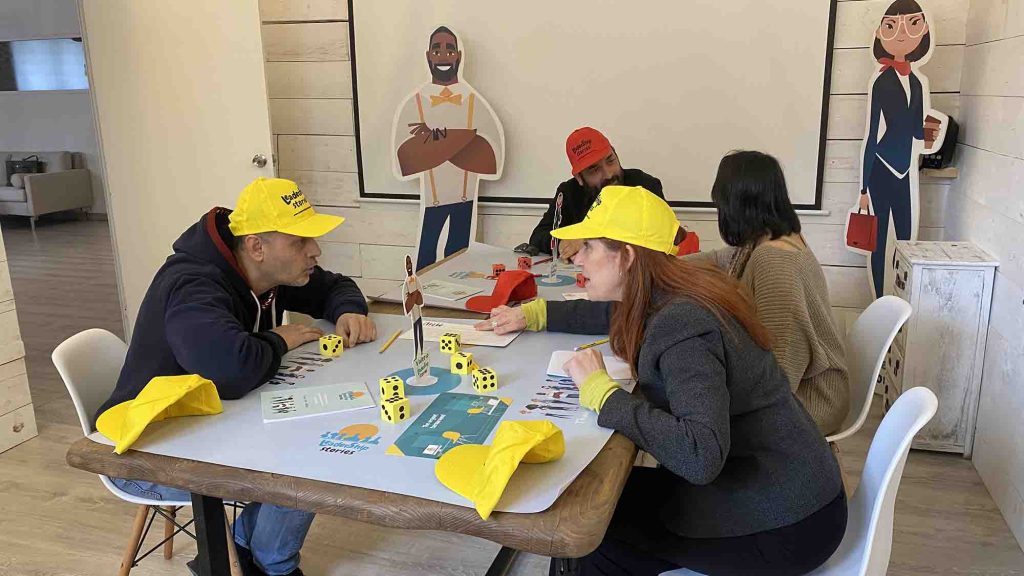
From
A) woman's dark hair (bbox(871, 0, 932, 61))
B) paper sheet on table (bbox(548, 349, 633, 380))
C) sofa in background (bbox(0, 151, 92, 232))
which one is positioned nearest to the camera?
paper sheet on table (bbox(548, 349, 633, 380))

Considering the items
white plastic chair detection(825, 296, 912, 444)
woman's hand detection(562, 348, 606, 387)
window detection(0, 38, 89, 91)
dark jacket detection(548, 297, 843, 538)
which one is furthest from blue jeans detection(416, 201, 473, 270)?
window detection(0, 38, 89, 91)

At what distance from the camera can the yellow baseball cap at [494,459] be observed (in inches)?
44.1

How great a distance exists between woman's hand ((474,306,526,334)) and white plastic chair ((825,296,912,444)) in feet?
2.78

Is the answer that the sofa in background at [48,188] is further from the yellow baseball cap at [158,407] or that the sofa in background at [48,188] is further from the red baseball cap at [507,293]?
the yellow baseball cap at [158,407]

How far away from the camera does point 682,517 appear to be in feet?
4.72

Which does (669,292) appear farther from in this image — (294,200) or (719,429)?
(294,200)

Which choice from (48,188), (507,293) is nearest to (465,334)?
(507,293)

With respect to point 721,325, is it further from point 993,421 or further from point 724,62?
point 724,62

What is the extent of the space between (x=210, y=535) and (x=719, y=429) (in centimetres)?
94

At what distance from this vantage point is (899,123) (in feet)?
10.2

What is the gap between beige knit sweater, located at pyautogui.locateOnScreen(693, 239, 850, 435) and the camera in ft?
6.25

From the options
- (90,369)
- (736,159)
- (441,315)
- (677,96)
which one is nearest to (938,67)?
(677,96)

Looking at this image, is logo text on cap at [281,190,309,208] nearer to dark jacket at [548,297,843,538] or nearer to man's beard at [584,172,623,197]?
dark jacket at [548,297,843,538]

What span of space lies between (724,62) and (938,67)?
2.86ft
